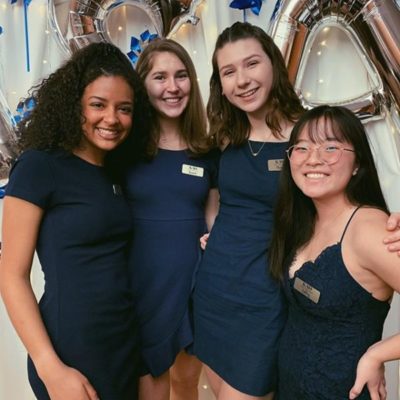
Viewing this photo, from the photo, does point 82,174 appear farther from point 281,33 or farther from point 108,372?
point 281,33

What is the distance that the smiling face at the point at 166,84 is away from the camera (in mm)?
1387

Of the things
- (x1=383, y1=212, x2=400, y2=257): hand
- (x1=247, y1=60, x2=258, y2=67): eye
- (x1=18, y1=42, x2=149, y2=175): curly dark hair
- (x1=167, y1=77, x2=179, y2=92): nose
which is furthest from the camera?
(x1=167, y1=77, x2=179, y2=92): nose

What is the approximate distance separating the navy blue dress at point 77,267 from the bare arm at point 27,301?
33mm

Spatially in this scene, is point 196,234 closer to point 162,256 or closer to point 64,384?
point 162,256

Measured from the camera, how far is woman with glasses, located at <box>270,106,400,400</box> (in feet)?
2.85

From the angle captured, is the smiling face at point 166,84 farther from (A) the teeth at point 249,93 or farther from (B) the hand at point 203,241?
(B) the hand at point 203,241

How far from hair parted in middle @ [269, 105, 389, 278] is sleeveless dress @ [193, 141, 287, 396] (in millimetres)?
83

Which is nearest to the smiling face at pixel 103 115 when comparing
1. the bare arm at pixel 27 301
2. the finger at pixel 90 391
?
the bare arm at pixel 27 301

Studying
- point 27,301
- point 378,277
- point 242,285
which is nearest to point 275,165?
point 242,285

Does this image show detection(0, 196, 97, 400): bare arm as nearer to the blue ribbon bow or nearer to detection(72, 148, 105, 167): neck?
detection(72, 148, 105, 167): neck

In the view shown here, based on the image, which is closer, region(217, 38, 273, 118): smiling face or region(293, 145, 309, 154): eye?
region(293, 145, 309, 154): eye

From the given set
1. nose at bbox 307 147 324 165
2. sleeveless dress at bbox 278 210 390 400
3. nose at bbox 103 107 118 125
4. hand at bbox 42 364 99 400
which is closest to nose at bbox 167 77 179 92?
nose at bbox 103 107 118 125

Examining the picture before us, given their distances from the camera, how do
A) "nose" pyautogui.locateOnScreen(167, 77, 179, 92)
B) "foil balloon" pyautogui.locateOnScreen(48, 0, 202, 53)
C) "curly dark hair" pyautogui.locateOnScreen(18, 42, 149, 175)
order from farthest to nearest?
"foil balloon" pyautogui.locateOnScreen(48, 0, 202, 53)
"nose" pyautogui.locateOnScreen(167, 77, 179, 92)
"curly dark hair" pyautogui.locateOnScreen(18, 42, 149, 175)

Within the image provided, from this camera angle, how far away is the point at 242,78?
1.25 metres
